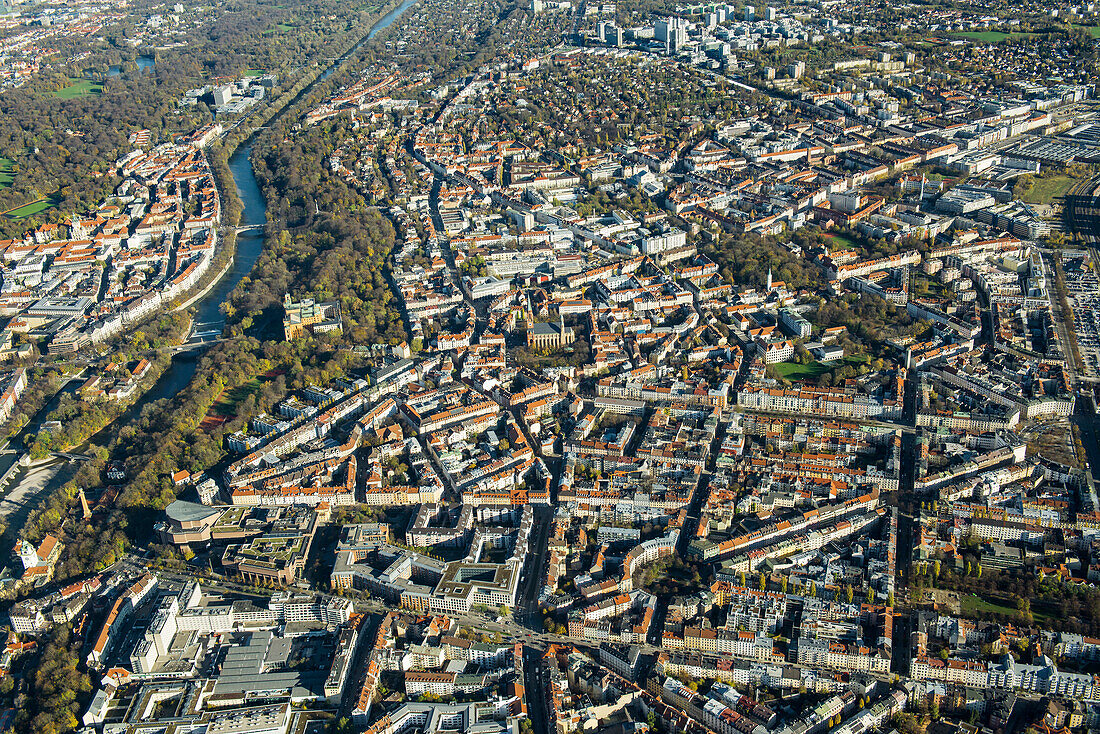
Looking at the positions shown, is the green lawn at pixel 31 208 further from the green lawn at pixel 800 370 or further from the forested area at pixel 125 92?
the green lawn at pixel 800 370

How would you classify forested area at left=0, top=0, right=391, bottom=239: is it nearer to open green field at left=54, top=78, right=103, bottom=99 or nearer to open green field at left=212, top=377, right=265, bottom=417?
open green field at left=54, top=78, right=103, bottom=99

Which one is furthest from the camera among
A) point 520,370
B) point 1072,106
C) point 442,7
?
point 442,7

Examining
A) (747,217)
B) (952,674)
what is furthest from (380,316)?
(952,674)

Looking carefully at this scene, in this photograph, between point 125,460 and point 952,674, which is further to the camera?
point 125,460

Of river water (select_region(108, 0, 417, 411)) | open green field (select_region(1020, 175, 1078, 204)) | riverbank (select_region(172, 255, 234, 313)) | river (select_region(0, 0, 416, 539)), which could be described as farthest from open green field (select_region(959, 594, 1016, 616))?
riverbank (select_region(172, 255, 234, 313))

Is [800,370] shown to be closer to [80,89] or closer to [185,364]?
[185,364]

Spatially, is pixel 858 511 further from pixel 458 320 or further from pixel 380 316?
pixel 380 316
